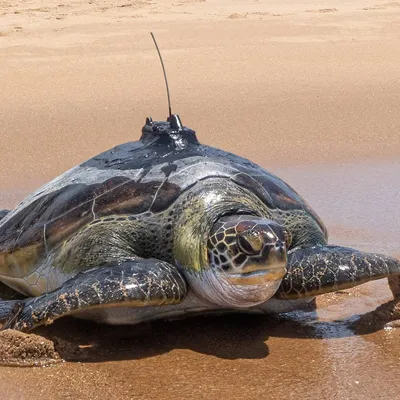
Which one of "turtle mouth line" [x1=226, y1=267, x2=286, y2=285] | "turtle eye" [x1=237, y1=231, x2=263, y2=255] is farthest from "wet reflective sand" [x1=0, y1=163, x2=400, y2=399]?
"turtle eye" [x1=237, y1=231, x2=263, y2=255]

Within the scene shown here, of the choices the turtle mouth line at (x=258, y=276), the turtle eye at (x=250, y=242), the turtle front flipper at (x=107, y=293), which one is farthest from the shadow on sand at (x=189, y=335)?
the turtle eye at (x=250, y=242)

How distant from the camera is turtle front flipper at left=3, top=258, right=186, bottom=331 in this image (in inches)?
147

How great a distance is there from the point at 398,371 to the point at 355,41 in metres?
10.0

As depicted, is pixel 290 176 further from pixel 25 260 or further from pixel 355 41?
pixel 355 41

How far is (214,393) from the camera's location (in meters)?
3.43

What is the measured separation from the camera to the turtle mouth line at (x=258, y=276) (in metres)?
3.62

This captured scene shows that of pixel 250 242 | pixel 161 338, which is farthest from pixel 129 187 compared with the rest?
pixel 250 242

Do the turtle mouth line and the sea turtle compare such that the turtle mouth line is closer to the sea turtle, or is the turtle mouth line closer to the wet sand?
the sea turtle

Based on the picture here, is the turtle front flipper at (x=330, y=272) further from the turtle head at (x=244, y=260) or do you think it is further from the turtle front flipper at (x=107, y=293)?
the turtle front flipper at (x=107, y=293)

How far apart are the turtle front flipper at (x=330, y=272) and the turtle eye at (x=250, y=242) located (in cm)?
51

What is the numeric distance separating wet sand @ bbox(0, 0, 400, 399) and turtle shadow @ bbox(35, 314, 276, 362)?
0.01 meters

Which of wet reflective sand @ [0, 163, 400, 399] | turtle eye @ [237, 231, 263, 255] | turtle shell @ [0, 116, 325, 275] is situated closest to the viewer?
wet reflective sand @ [0, 163, 400, 399]

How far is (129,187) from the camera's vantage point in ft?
14.7

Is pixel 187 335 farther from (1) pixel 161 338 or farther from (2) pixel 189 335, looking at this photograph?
(1) pixel 161 338
